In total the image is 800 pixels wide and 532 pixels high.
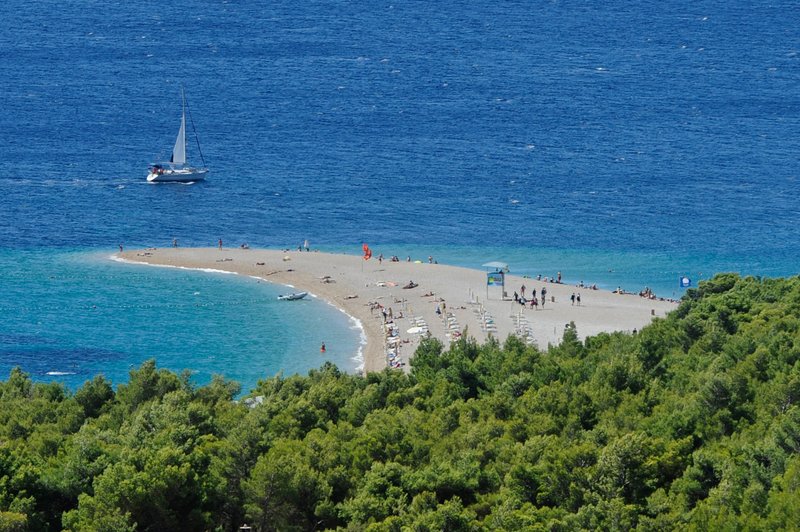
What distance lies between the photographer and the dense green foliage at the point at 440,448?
44.9 metres

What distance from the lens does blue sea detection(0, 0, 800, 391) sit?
94.5m

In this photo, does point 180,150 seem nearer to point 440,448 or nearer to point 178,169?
point 178,169

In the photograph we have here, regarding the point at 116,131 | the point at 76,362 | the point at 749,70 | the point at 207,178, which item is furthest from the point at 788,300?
the point at 749,70

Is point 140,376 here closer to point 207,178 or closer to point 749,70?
point 207,178

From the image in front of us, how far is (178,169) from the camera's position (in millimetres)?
133000

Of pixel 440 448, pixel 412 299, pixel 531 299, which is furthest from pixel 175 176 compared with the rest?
pixel 440 448

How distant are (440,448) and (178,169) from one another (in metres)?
85.1

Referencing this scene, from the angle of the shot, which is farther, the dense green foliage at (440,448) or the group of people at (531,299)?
the group of people at (531,299)

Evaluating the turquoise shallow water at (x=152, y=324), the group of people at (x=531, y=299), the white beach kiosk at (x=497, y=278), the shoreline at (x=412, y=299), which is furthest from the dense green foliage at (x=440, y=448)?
the white beach kiosk at (x=497, y=278)

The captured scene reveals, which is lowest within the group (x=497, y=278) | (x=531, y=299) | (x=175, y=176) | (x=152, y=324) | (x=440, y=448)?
(x=440, y=448)

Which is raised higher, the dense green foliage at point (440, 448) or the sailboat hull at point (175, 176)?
the sailboat hull at point (175, 176)

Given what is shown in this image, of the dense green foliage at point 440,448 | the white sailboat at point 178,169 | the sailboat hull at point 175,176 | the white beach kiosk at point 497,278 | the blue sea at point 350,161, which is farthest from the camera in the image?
the white sailboat at point 178,169

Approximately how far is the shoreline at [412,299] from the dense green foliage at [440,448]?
17289 millimetres

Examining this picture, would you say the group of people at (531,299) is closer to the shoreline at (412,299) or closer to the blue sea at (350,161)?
the shoreline at (412,299)
